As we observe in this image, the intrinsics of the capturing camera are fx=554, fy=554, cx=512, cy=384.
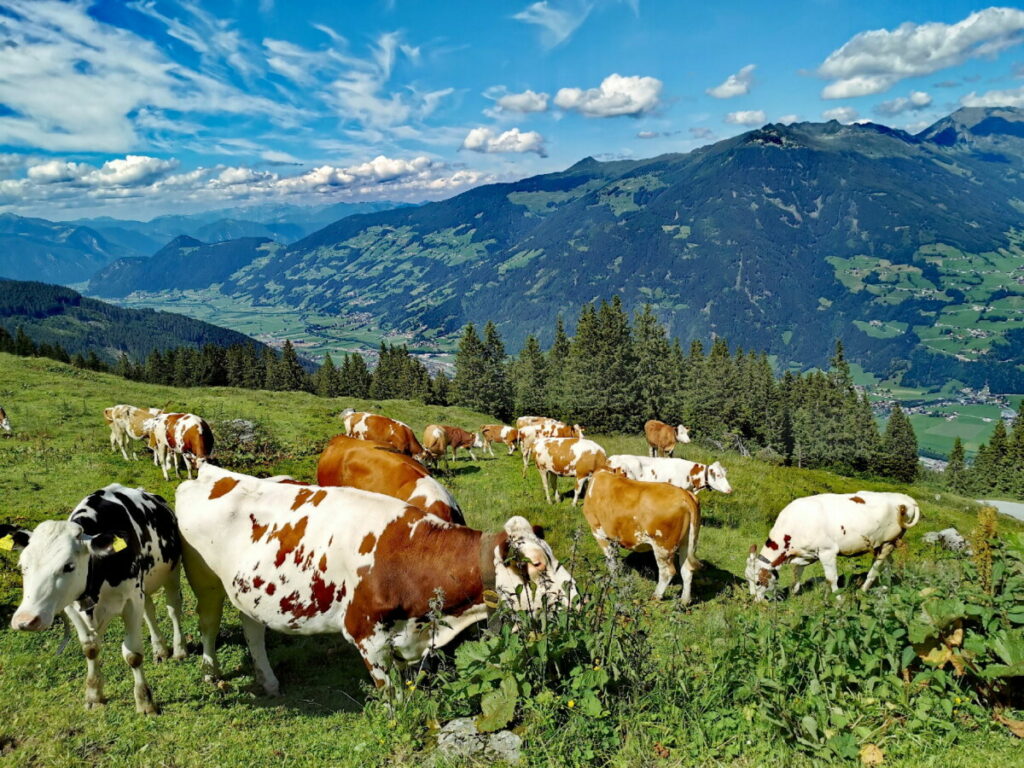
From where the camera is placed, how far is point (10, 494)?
52.3ft

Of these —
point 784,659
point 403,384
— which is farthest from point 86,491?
point 403,384

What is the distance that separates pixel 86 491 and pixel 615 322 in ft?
178

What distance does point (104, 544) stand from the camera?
635cm

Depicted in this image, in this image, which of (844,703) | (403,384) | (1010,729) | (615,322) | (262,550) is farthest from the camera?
(403,384)

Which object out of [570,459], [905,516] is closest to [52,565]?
[570,459]

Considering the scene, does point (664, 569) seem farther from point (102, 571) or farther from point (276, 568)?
point (102, 571)

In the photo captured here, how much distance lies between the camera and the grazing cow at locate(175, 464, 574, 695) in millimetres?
6559

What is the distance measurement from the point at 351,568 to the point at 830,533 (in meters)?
9.67

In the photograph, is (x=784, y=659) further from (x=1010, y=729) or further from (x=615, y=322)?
(x=615, y=322)

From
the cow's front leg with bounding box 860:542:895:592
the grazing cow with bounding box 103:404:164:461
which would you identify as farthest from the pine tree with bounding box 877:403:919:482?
the grazing cow with bounding box 103:404:164:461

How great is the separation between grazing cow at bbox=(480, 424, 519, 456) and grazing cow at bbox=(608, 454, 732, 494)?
13067 mm

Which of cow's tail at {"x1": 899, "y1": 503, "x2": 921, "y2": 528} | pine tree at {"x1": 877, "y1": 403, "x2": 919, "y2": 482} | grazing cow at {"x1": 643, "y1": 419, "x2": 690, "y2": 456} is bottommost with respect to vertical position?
pine tree at {"x1": 877, "y1": 403, "x2": 919, "y2": 482}

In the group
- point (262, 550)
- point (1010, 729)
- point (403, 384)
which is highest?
point (262, 550)

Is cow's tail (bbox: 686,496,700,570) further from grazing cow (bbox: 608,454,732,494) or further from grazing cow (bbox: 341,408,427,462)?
grazing cow (bbox: 341,408,427,462)
